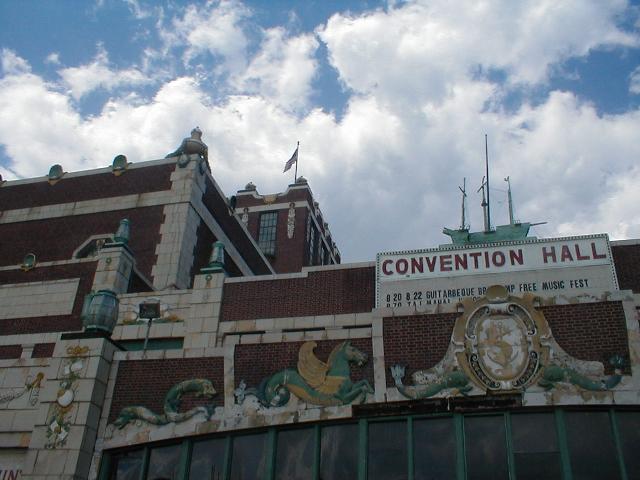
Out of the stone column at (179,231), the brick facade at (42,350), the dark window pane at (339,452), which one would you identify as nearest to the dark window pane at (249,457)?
the dark window pane at (339,452)

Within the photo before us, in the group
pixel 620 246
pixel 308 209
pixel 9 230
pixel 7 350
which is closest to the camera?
pixel 620 246

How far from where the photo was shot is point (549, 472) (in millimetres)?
13586

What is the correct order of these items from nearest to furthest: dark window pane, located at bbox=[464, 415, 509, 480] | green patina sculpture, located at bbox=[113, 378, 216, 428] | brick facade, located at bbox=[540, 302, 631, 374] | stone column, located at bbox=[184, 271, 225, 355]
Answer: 1. dark window pane, located at bbox=[464, 415, 509, 480]
2. brick facade, located at bbox=[540, 302, 631, 374]
3. green patina sculpture, located at bbox=[113, 378, 216, 428]
4. stone column, located at bbox=[184, 271, 225, 355]

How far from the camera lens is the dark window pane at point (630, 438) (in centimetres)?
1333

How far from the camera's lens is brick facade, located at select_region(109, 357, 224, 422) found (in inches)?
629

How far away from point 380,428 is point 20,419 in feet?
30.3

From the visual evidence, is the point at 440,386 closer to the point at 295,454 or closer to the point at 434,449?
the point at 434,449

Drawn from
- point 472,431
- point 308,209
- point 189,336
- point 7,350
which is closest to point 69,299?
point 7,350

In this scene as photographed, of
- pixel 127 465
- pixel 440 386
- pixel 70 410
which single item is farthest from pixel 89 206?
pixel 440 386

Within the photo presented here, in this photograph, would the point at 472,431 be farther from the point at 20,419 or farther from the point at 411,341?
the point at 20,419

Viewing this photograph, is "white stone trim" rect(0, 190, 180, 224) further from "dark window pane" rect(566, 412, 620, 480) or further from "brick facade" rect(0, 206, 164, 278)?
"dark window pane" rect(566, 412, 620, 480)

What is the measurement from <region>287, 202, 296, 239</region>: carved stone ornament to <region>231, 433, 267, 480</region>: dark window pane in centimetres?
3391

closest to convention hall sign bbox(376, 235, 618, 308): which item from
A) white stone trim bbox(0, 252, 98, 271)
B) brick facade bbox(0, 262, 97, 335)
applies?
brick facade bbox(0, 262, 97, 335)

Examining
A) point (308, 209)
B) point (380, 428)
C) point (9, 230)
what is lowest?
point (380, 428)
